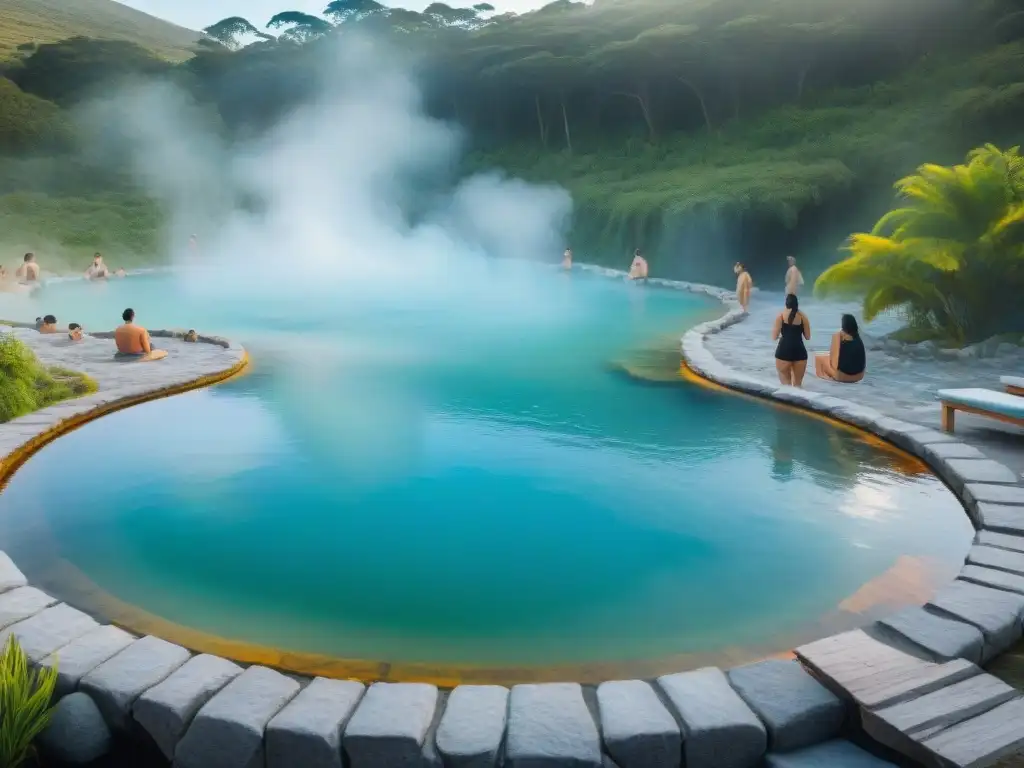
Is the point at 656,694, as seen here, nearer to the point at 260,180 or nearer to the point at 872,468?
the point at 872,468

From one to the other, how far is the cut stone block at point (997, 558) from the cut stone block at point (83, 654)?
14.5 feet

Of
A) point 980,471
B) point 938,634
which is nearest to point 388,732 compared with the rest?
point 938,634

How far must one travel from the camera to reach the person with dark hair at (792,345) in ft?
30.0

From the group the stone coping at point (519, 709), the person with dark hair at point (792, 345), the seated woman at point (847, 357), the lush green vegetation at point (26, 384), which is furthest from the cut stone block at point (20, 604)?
the seated woman at point (847, 357)

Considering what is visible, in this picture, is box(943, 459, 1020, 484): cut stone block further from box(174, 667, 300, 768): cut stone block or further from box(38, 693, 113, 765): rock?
box(38, 693, 113, 765): rock

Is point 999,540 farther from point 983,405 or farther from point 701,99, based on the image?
point 701,99

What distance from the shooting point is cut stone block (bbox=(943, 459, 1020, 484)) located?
587cm

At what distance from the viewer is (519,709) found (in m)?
3.28

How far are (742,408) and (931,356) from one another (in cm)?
356

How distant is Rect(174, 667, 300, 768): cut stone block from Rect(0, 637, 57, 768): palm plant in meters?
0.56

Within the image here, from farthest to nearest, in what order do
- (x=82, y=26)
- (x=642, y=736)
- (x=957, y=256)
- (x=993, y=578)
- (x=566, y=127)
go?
(x=82, y=26)
(x=566, y=127)
(x=957, y=256)
(x=993, y=578)
(x=642, y=736)

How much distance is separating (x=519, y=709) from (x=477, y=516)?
2.73 meters

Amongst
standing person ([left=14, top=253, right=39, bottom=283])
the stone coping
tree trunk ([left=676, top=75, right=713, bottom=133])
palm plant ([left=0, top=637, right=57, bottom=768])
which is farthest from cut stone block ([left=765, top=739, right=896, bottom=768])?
tree trunk ([left=676, top=75, right=713, bottom=133])

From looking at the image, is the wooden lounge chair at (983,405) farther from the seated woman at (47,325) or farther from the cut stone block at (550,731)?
the seated woman at (47,325)
